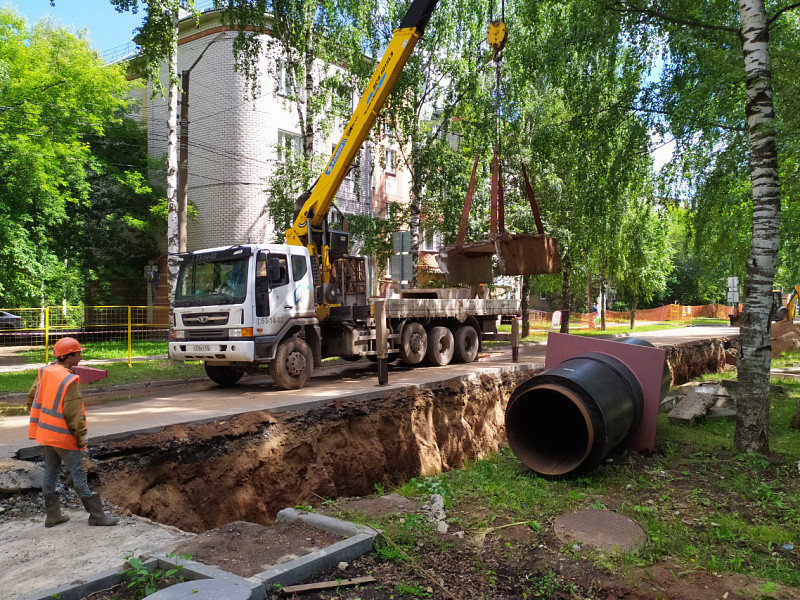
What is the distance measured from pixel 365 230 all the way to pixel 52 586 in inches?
642

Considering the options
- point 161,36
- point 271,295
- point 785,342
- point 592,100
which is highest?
point 161,36

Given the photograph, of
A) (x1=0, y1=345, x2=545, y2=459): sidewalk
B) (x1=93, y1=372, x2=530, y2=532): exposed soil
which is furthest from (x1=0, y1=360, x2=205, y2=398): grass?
(x1=93, y1=372, x2=530, y2=532): exposed soil

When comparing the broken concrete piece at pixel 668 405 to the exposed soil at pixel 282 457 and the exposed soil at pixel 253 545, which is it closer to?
the exposed soil at pixel 282 457

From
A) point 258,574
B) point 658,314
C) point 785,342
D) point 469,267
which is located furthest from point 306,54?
point 658,314

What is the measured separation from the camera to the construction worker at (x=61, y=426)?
446 cm

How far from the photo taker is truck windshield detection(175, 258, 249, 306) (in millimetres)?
9930

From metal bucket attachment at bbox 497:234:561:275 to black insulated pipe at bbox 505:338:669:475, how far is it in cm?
400

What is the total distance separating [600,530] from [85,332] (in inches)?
517

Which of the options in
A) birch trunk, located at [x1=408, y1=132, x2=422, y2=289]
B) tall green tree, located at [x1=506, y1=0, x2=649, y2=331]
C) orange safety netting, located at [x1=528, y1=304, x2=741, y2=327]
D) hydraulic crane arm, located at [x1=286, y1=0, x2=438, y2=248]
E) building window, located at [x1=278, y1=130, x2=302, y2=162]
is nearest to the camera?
tall green tree, located at [x1=506, y1=0, x2=649, y2=331]

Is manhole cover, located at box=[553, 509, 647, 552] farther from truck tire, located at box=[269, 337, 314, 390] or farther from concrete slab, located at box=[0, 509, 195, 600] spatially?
truck tire, located at box=[269, 337, 314, 390]

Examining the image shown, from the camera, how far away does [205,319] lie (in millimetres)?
10031

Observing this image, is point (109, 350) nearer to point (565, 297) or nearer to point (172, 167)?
point (172, 167)

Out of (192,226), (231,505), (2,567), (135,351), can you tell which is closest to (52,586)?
(2,567)

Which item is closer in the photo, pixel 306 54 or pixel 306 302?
pixel 306 302
